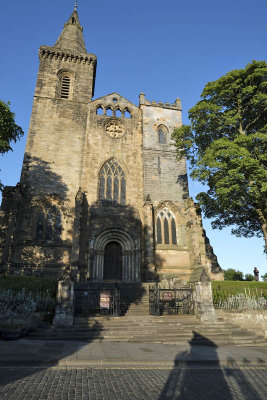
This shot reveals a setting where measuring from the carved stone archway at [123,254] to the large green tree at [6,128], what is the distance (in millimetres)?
9379

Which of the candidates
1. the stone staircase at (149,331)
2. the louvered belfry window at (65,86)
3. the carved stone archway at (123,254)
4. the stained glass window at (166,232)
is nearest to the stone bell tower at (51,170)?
the louvered belfry window at (65,86)

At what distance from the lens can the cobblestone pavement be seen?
477 centimetres

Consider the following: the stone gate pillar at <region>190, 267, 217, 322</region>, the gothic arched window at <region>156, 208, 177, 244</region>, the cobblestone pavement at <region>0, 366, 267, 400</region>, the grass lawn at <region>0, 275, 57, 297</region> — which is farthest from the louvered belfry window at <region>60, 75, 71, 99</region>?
the cobblestone pavement at <region>0, 366, 267, 400</region>

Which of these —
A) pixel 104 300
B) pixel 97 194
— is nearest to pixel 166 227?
pixel 97 194

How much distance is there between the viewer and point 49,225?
20594 mm

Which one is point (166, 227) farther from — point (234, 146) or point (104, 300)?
point (104, 300)

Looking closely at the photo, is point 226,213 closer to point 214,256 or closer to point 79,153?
point 214,256

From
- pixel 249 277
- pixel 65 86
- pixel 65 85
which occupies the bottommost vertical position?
pixel 249 277

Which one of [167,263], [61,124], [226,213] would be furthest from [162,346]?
[61,124]

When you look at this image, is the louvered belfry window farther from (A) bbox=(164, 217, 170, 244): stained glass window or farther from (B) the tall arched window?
(A) bbox=(164, 217, 170, 244): stained glass window

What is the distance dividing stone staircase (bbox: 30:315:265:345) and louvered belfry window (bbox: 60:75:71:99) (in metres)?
22.7

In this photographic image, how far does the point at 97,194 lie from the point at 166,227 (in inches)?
268

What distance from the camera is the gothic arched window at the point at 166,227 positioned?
21781 millimetres

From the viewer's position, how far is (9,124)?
1719 cm
